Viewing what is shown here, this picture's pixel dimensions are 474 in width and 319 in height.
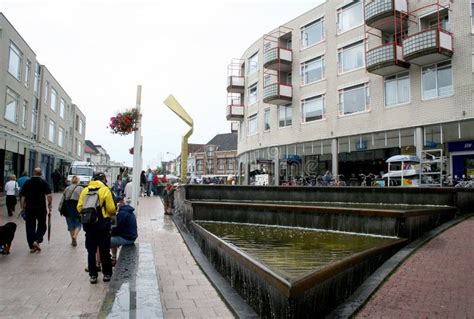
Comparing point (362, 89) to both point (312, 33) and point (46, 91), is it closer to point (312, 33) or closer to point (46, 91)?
point (312, 33)

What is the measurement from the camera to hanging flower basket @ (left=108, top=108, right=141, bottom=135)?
34.1 feet

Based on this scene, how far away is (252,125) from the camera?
1479 inches

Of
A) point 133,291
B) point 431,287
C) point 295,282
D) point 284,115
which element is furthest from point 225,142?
point 295,282

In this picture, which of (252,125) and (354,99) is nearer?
(354,99)

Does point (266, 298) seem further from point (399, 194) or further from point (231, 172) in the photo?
point (231, 172)

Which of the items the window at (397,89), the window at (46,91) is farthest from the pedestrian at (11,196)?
the window at (46,91)

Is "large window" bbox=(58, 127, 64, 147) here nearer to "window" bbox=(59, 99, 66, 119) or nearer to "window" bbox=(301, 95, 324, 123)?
"window" bbox=(59, 99, 66, 119)

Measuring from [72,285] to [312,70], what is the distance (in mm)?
26216

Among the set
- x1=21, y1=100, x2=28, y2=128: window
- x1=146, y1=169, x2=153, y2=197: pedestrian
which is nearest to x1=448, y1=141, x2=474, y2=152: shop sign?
x1=146, y1=169, x2=153, y2=197: pedestrian

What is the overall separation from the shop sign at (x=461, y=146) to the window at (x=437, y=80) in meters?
3.11

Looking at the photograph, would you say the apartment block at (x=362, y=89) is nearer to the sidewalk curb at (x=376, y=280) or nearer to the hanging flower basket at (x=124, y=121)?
the sidewalk curb at (x=376, y=280)

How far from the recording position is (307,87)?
29750 mm

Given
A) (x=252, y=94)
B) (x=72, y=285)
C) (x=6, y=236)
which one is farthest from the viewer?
(x=252, y=94)

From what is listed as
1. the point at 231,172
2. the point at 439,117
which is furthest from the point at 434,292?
the point at 231,172
